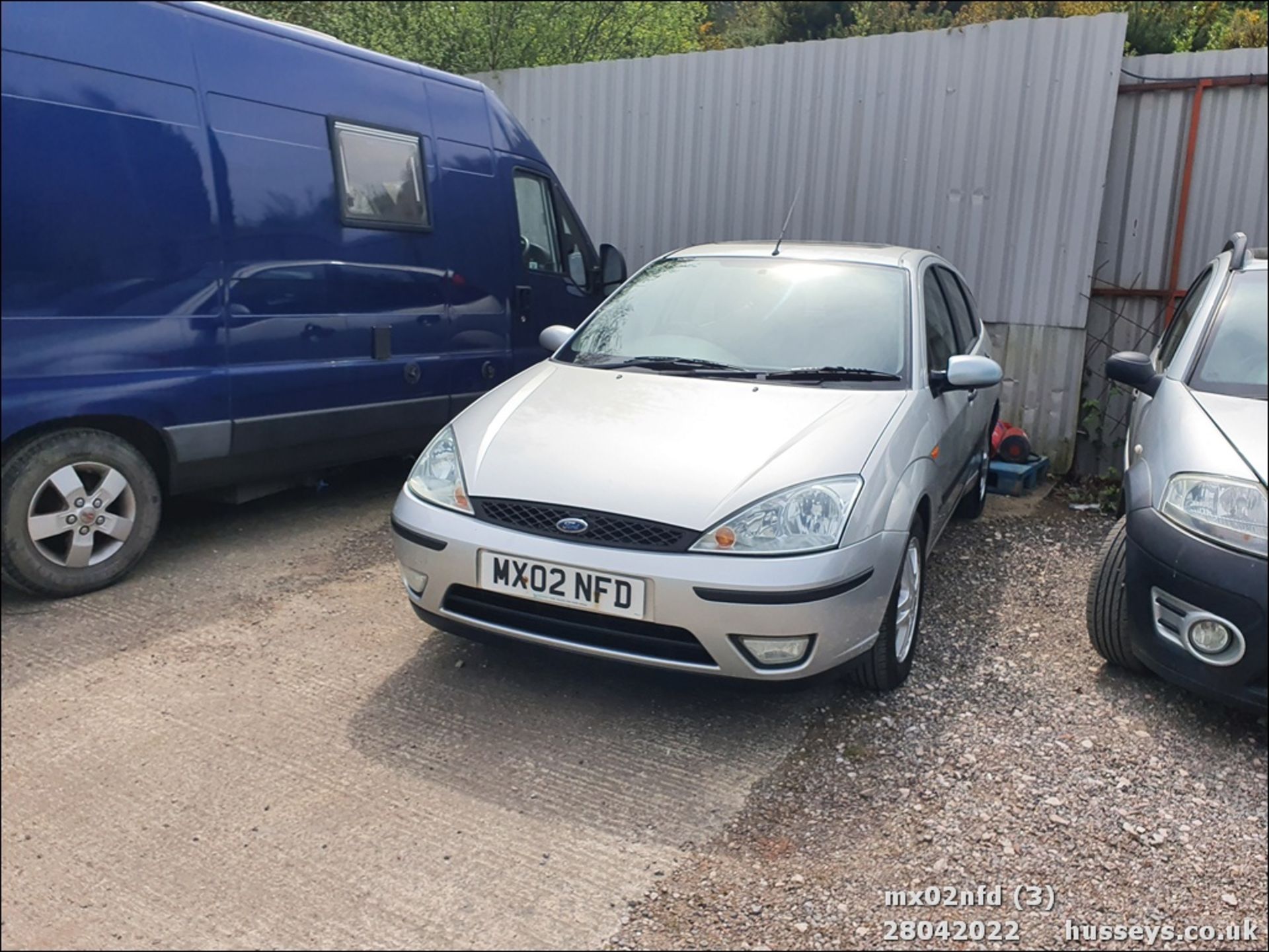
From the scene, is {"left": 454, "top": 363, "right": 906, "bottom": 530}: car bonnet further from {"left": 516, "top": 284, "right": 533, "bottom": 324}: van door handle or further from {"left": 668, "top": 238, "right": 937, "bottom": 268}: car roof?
{"left": 516, "top": 284, "right": 533, "bottom": 324}: van door handle

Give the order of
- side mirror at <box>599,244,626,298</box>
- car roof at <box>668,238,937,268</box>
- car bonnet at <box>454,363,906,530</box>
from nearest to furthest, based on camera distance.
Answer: car bonnet at <box>454,363,906,530</box> → car roof at <box>668,238,937,268</box> → side mirror at <box>599,244,626,298</box>

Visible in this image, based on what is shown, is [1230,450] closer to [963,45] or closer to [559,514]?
[559,514]

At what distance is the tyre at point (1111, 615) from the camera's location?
321 cm

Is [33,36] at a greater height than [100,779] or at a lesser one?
greater

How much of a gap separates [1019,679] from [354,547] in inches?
95.4

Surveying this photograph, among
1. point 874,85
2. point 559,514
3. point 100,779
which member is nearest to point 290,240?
point 559,514

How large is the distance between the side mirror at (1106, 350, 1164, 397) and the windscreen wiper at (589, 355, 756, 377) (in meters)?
1.33

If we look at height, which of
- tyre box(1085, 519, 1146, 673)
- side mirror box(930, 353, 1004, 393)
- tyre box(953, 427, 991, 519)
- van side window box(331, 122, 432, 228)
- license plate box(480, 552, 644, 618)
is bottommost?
tyre box(953, 427, 991, 519)

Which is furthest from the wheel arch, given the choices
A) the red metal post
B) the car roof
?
the red metal post

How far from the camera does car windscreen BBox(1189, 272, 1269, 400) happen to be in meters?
1.38

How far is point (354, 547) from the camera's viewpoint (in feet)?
11.7

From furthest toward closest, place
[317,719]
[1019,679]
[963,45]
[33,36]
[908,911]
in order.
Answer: [963,45] → [1019,679] → [317,719] → [908,911] → [33,36]

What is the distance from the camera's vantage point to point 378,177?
3.66 m

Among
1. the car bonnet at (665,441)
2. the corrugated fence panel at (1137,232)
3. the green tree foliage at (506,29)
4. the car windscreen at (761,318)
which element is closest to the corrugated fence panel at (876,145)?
the corrugated fence panel at (1137,232)
